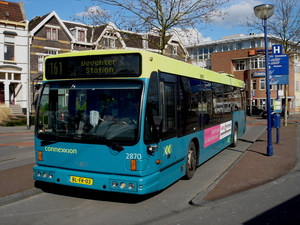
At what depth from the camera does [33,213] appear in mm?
5664

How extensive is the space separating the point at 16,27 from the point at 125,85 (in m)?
32.0

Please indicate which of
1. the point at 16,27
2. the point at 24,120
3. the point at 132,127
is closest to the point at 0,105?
the point at 24,120

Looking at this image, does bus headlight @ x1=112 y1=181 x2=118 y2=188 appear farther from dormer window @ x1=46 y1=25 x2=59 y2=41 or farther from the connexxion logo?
dormer window @ x1=46 y1=25 x2=59 y2=41

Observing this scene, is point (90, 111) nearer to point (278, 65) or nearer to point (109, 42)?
point (278, 65)

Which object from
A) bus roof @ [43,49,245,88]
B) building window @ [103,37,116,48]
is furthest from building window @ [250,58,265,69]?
bus roof @ [43,49,245,88]

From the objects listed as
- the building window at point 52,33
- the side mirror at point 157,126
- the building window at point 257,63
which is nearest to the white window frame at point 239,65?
the building window at point 257,63

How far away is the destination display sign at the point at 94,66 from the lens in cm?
569

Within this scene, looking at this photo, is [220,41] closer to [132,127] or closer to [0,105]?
[0,105]

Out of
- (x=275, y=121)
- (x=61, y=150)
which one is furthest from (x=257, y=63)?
(x=61, y=150)

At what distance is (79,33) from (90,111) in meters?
35.9

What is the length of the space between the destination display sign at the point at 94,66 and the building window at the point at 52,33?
3277cm

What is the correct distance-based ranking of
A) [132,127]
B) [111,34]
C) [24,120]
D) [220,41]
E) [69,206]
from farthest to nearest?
[220,41]
[24,120]
[111,34]
[69,206]
[132,127]

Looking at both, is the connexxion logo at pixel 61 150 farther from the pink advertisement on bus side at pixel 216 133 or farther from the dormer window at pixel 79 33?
the dormer window at pixel 79 33

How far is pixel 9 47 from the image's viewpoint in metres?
33.1
